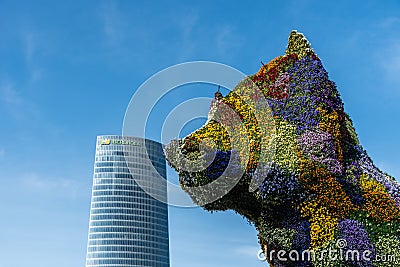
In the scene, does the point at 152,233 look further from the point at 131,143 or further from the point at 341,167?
the point at 341,167

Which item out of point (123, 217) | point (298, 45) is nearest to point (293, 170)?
point (298, 45)

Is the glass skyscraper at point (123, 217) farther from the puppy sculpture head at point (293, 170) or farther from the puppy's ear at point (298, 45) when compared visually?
the puppy sculpture head at point (293, 170)

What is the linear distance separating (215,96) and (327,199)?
11.2 ft

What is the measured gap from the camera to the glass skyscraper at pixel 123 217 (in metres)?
98.5

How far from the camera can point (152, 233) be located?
104 metres

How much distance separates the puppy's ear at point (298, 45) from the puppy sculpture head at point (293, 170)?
24cm

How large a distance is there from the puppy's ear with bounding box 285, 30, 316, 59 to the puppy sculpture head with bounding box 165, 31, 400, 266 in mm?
240

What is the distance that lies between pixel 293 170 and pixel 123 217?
91.7m

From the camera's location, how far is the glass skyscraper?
9850 centimetres

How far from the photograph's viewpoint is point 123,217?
100m

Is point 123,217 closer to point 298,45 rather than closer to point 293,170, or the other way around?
point 298,45

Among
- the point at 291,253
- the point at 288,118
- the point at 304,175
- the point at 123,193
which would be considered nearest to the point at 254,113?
the point at 288,118

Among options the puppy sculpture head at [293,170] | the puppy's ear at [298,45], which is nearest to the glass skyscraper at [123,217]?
the puppy's ear at [298,45]

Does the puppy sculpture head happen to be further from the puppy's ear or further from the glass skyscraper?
the glass skyscraper
